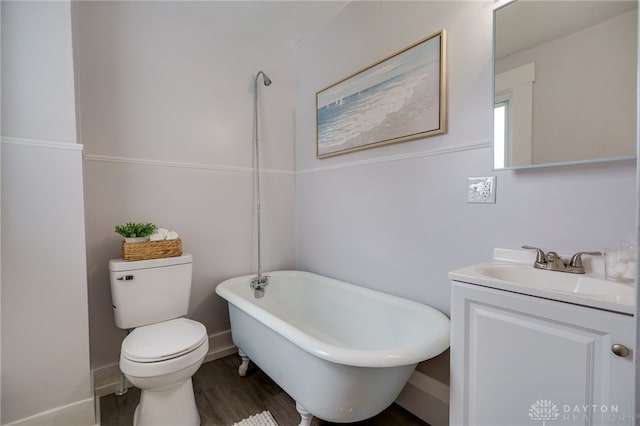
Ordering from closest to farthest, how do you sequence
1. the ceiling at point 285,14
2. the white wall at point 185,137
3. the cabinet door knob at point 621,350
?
the cabinet door knob at point 621,350, the white wall at point 185,137, the ceiling at point 285,14

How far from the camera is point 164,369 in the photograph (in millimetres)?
1269

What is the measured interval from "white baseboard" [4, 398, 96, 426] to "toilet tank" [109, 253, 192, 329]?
1.22ft

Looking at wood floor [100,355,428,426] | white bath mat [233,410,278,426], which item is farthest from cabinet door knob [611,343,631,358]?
white bath mat [233,410,278,426]

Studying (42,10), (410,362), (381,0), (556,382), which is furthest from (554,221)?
(42,10)

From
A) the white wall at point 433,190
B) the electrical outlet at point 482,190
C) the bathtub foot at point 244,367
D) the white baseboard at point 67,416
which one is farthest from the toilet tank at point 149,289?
the electrical outlet at point 482,190

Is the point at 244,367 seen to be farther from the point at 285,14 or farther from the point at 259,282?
the point at 285,14

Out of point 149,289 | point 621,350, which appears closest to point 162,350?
point 149,289

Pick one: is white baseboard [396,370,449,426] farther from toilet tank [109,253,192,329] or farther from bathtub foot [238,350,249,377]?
toilet tank [109,253,192,329]

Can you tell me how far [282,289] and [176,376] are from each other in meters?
1.00

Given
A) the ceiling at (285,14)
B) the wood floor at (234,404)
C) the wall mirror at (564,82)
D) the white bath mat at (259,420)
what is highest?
the ceiling at (285,14)

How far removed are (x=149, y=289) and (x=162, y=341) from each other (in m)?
0.38

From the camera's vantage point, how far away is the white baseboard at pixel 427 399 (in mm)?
1464

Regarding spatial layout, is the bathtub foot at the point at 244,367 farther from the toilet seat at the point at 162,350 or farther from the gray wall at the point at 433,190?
the gray wall at the point at 433,190

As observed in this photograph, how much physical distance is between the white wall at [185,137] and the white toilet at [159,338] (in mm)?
334
